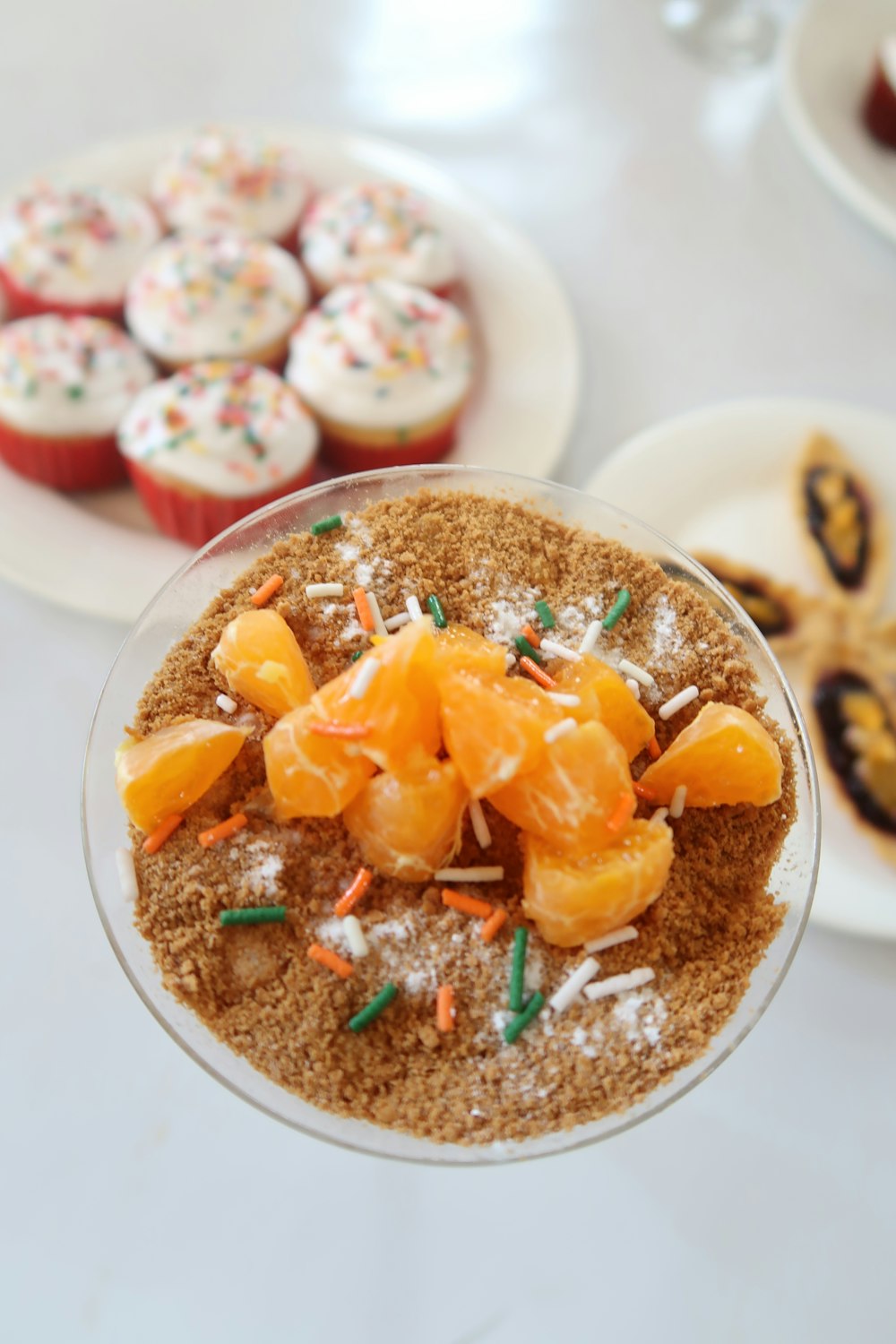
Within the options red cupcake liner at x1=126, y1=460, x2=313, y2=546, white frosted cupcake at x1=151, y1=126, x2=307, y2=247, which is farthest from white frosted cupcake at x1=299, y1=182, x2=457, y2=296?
red cupcake liner at x1=126, y1=460, x2=313, y2=546

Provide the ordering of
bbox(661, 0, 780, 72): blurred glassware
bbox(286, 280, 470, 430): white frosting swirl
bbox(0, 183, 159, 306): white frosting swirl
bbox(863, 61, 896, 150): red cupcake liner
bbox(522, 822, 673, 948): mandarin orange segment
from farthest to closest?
1. bbox(661, 0, 780, 72): blurred glassware
2. bbox(863, 61, 896, 150): red cupcake liner
3. bbox(0, 183, 159, 306): white frosting swirl
4. bbox(286, 280, 470, 430): white frosting swirl
5. bbox(522, 822, 673, 948): mandarin orange segment

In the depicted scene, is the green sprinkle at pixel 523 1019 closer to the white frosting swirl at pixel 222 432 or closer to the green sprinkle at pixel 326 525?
the green sprinkle at pixel 326 525

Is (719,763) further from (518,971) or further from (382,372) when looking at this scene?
(382,372)

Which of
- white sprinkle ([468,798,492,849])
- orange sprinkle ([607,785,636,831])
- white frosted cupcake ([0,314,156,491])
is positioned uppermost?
orange sprinkle ([607,785,636,831])

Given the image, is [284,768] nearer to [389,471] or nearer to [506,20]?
[389,471]

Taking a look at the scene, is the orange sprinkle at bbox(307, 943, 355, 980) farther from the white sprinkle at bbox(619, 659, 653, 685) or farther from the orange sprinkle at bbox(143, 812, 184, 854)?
the white sprinkle at bbox(619, 659, 653, 685)

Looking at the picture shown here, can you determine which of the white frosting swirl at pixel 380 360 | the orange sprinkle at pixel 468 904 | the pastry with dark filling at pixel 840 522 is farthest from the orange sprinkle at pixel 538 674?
the pastry with dark filling at pixel 840 522
